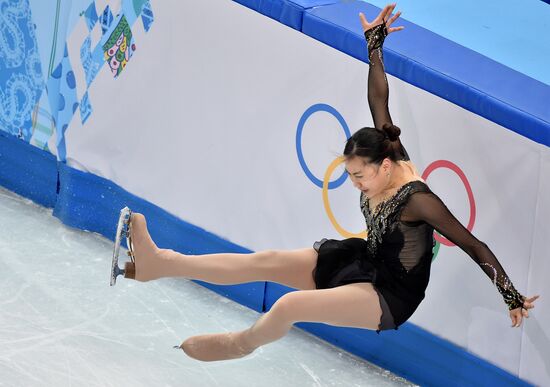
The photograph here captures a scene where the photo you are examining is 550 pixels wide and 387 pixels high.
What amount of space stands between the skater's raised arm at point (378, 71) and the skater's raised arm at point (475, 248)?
1.66 ft

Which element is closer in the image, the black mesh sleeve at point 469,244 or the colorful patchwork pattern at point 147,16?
the black mesh sleeve at point 469,244

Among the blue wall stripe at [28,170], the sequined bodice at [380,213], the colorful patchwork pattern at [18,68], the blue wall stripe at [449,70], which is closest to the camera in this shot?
the sequined bodice at [380,213]

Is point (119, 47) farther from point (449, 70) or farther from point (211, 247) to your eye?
point (449, 70)

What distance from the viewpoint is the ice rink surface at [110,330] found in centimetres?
577

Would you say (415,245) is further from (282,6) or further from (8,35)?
(8,35)

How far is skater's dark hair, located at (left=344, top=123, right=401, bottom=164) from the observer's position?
4.86 m

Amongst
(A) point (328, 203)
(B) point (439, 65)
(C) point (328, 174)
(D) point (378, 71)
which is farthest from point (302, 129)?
(D) point (378, 71)

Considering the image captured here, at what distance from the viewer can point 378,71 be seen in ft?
17.4

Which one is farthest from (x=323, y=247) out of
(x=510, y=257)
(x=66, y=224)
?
(x=66, y=224)

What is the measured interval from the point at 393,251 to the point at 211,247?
177 centimetres

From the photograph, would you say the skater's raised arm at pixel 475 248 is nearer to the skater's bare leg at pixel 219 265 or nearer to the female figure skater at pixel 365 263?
the female figure skater at pixel 365 263

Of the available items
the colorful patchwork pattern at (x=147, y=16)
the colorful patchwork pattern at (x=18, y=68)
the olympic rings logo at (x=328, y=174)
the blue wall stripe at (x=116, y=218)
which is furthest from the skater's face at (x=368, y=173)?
the colorful patchwork pattern at (x=18, y=68)

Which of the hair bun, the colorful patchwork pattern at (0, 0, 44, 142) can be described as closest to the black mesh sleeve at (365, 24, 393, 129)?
the hair bun

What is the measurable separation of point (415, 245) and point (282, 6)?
1.58 metres
